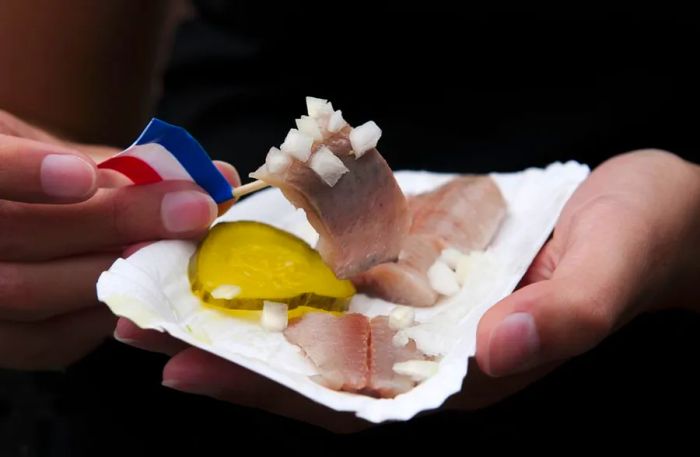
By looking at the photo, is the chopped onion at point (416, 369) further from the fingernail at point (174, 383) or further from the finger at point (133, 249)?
the finger at point (133, 249)

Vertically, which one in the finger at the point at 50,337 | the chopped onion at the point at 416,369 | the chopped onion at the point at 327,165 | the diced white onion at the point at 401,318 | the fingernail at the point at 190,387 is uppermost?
the chopped onion at the point at 327,165

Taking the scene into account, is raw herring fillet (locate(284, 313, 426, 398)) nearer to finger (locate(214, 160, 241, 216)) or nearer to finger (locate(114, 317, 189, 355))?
finger (locate(114, 317, 189, 355))

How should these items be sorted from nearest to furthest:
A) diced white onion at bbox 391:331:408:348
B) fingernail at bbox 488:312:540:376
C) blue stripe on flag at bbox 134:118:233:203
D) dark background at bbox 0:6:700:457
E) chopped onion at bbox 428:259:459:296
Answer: fingernail at bbox 488:312:540:376 → diced white onion at bbox 391:331:408:348 → blue stripe on flag at bbox 134:118:233:203 → chopped onion at bbox 428:259:459:296 → dark background at bbox 0:6:700:457

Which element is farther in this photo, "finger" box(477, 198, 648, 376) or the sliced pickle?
the sliced pickle

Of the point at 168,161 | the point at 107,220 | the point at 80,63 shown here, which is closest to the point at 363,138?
the point at 168,161

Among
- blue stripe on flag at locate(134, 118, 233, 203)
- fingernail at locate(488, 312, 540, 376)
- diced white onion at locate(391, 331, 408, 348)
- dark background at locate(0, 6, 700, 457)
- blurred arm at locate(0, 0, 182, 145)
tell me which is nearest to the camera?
fingernail at locate(488, 312, 540, 376)

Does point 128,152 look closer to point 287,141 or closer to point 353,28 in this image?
point 287,141

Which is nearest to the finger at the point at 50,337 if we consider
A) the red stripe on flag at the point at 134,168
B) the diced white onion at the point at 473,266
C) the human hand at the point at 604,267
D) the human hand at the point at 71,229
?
the human hand at the point at 71,229

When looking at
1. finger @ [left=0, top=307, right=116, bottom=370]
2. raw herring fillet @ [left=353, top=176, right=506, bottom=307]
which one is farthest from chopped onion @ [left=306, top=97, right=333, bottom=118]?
finger @ [left=0, top=307, right=116, bottom=370]
